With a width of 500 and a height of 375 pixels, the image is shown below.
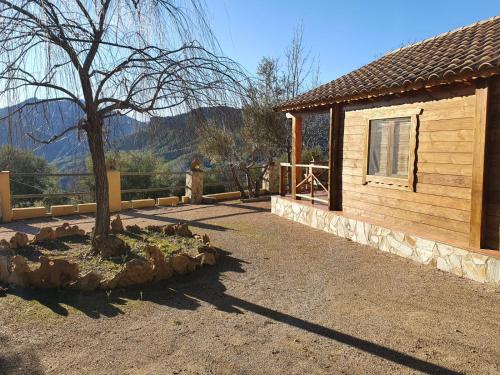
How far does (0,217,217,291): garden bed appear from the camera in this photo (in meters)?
4.91

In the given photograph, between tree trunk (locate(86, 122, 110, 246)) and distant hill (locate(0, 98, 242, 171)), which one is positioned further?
tree trunk (locate(86, 122, 110, 246))

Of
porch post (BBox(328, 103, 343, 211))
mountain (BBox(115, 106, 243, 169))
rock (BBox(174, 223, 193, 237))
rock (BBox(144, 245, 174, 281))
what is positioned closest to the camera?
mountain (BBox(115, 106, 243, 169))

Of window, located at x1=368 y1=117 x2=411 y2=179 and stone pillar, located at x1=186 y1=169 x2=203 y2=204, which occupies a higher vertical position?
window, located at x1=368 y1=117 x2=411 y2=179

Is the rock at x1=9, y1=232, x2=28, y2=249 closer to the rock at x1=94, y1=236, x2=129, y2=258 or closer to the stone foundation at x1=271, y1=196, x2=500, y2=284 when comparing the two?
the rock at x1=94, y1=236, x2=129, y2=258

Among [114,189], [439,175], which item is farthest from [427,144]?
[114,189]

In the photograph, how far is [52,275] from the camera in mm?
4871

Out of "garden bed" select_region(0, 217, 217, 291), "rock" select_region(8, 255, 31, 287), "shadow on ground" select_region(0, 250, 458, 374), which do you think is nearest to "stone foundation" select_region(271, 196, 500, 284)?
"shadow on ground" select_region(0, 250, 458, 374)

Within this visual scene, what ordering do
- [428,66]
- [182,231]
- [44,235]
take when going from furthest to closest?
[182,231] < [44,235] < [428,66]

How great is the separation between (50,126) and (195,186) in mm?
8241

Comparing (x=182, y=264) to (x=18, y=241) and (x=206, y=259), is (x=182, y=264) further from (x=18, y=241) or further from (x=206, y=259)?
(x=18, y=241)

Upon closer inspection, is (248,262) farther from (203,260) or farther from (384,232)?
(384,232)

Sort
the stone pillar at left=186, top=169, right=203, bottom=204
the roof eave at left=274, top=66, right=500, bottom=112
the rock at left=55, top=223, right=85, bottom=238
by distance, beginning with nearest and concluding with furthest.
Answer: the roof eave at left=274, top=66, right=500, bottom=112, the rock at left=55, top=223, right=85, bottom=238, the stone pillar at left=186, top=169, right=203, bottom=204

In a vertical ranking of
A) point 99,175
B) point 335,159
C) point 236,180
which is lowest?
point 236,180

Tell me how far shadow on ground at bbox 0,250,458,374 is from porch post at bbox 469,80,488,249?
9.66 ft
